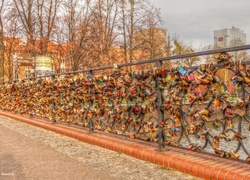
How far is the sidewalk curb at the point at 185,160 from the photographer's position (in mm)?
3029

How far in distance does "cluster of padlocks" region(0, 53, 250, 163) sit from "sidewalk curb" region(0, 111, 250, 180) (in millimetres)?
127

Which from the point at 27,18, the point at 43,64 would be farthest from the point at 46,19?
the point at 43,64

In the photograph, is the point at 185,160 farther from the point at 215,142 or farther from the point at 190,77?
the point at 190,77

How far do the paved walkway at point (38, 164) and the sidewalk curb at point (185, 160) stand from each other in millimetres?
773

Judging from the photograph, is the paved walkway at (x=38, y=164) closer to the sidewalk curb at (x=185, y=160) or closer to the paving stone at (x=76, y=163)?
the paving stone at (x=76, y=163)

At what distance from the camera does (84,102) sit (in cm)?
609

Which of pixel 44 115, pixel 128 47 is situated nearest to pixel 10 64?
pixel 128 47

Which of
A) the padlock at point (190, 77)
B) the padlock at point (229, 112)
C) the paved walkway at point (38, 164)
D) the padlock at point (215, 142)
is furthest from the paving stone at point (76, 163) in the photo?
the padlock at point (190, 77)

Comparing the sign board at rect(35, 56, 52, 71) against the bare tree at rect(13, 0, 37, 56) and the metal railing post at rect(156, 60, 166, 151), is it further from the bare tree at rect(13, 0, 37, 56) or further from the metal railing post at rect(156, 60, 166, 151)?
the metal railing post at rect(156, 60, 166, 151)

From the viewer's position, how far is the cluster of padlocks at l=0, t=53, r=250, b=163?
10.6ft

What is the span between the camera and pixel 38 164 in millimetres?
4109

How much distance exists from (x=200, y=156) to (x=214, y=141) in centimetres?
33

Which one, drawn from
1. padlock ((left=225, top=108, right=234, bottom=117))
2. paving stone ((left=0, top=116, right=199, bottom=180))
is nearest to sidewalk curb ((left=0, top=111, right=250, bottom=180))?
paving stone ((left=0, top=116, right=199, bottom=180))

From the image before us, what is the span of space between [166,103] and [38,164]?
6.74 feet
